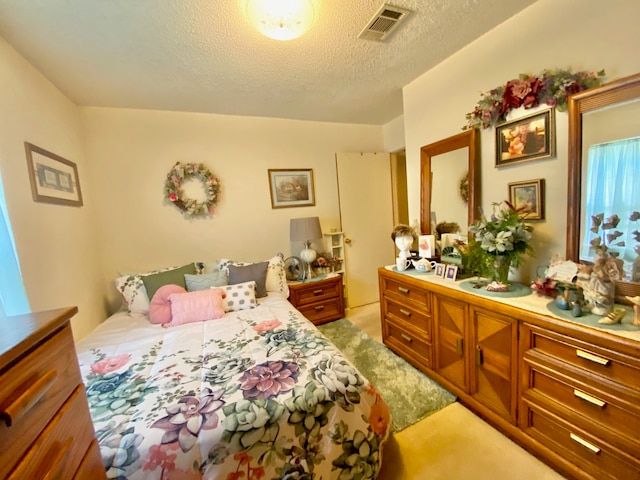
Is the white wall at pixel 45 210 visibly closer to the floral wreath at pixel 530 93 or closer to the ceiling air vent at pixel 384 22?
the ceiling air vent at pixel 384 22

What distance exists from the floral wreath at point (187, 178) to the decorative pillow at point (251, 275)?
0.75 meters

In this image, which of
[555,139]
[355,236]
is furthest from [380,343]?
[555,139]

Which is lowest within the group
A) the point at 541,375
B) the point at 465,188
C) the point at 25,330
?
the point at 541,375

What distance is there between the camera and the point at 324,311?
10.0ft

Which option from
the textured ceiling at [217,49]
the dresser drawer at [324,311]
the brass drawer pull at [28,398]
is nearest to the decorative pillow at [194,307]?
the dresser drawer at [324,311]

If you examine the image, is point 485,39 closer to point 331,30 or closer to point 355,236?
point 331,30

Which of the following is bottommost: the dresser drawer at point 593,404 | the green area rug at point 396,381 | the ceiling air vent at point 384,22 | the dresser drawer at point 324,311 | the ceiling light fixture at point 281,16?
the green area rug at point 396,381

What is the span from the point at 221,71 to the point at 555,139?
2.24 meters

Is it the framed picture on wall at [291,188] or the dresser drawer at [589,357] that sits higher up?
the framed picture on wall at [291,188]

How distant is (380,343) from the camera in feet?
8.20

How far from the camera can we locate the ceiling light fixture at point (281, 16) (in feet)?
4.27

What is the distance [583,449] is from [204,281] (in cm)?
254

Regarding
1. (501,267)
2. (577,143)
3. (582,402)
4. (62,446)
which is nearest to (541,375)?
(582,402)

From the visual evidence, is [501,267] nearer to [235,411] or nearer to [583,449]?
[583,449]
